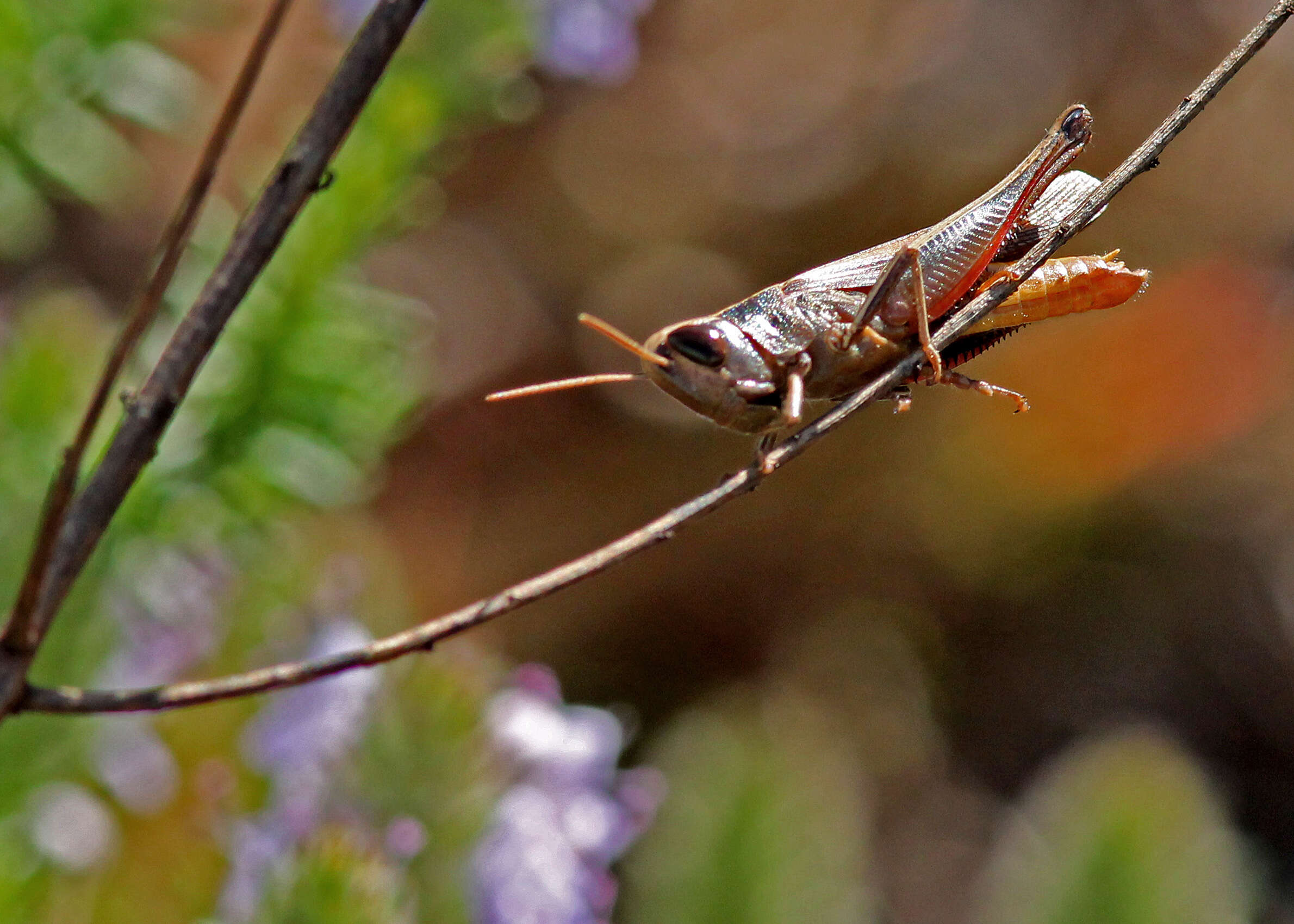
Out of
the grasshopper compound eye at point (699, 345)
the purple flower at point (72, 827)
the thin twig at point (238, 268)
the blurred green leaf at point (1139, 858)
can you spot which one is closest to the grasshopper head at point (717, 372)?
the grasshopper compound eye at point (699, 345)

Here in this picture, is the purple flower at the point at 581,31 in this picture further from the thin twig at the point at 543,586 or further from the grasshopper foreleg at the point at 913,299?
the thin twig at the point at 543,586

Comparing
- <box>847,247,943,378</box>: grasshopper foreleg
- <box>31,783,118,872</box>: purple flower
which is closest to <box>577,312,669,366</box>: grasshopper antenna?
<box>847,247,943,378</box>: grasshopper foreleg

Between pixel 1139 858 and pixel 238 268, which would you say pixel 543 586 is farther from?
pixel 1139 858

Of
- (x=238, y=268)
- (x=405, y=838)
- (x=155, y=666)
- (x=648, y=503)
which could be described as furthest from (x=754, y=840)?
(x=648, y=503)

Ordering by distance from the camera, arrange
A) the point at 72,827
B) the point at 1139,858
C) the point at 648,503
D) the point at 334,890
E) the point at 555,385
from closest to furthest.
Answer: the point at 555,385 → the point at 334,890 → the point at 1139,858 → the point at 72,827 → the point at 648,503

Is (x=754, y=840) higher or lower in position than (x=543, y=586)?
lower

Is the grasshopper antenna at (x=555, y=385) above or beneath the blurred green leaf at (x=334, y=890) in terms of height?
above
